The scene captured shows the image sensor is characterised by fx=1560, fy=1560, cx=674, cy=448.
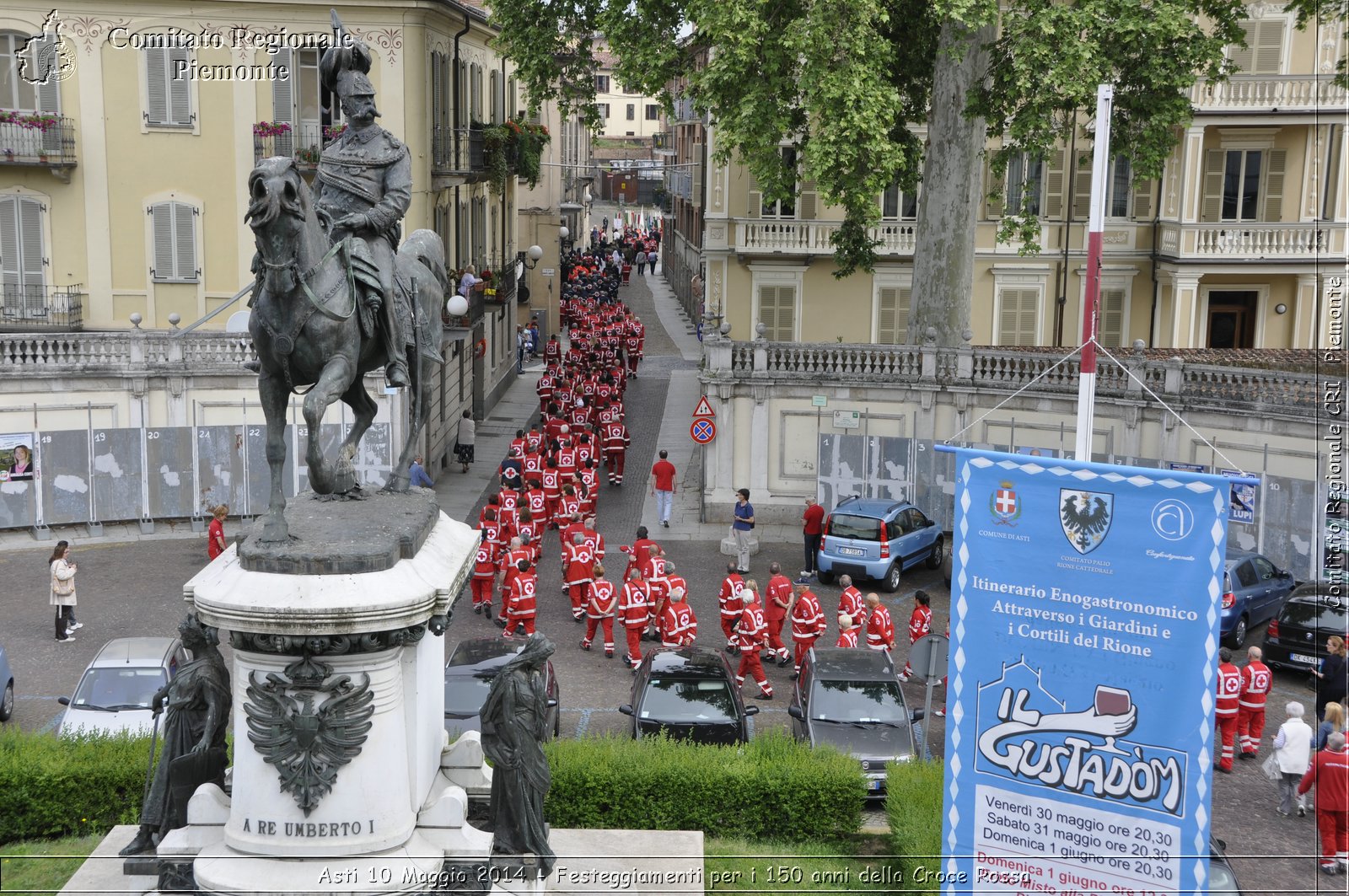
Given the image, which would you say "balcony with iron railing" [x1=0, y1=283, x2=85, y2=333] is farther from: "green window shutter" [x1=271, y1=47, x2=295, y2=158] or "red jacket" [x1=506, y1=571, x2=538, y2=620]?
"red jacket" [x1=506, y1=571, x2=538, y2=620]

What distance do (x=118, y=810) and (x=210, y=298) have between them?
19018mm

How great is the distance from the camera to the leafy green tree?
83.7ft

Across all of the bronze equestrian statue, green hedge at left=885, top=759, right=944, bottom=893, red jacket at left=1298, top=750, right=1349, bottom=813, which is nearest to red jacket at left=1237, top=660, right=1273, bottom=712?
red jacket at left=1298, top=750, right=1349, bottom=813

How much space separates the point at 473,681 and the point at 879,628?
5564 millimetres

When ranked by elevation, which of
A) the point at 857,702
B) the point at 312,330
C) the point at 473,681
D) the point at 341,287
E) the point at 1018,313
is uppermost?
the point at 341,287

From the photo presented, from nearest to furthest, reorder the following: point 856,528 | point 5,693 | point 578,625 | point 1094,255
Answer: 1. point 1094,255
2. point 5,693
3. point 578,625
4. point 856,528

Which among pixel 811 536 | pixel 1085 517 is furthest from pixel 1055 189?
pixel 1085 517

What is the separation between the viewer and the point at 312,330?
10984 millimetres

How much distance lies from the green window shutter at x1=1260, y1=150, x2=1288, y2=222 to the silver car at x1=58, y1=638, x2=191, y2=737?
29.2m

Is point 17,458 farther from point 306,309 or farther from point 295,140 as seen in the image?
point 306,309

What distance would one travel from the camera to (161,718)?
16469 millimetres

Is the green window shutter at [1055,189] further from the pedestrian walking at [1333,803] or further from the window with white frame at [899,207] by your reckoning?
the pedestrian walking at [1333,803]

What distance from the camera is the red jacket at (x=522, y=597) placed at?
2094 centimetres

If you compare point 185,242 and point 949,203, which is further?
point 185,242
